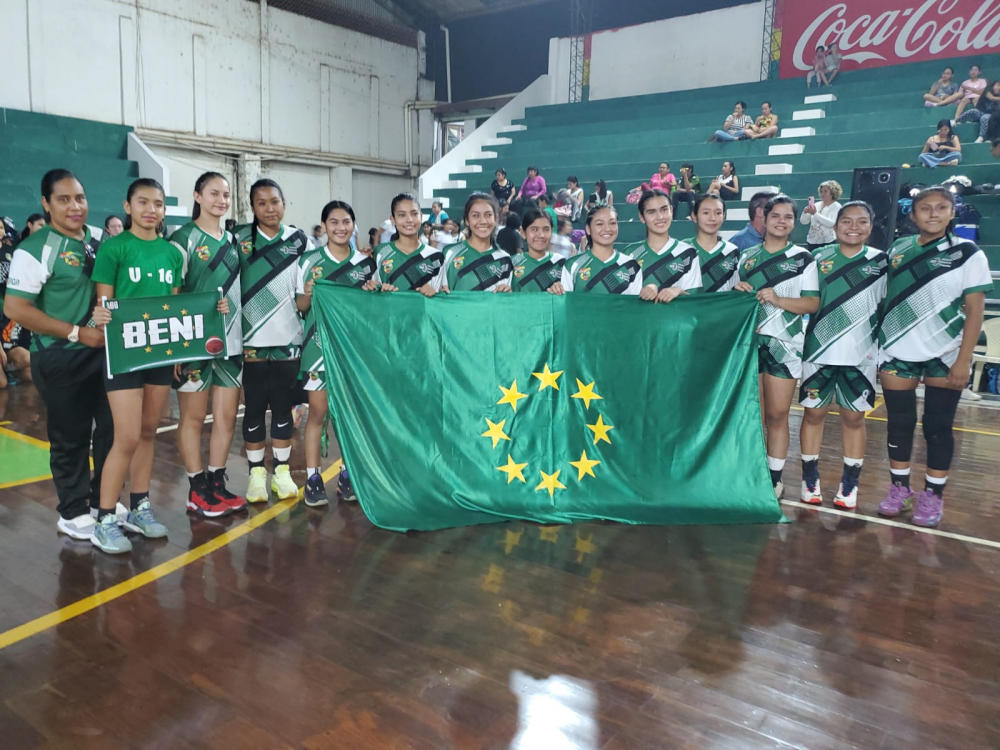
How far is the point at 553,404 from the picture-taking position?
335cm

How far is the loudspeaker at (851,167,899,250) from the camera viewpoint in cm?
630

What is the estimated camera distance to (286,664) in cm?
214

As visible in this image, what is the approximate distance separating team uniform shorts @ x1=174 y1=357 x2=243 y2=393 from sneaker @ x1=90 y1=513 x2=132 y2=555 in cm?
61

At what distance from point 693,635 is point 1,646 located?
2156 millimetres

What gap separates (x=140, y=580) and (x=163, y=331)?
3.16ft

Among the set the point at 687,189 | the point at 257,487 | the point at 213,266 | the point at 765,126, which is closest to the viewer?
the point at 213,266

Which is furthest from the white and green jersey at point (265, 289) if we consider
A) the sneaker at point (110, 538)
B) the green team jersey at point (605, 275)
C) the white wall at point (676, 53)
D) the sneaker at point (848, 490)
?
the white wall at point (676, 53)

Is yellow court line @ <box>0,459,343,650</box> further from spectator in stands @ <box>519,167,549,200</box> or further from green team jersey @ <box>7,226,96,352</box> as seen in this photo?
spectator in stands @ <box>519,167,549,200</box>

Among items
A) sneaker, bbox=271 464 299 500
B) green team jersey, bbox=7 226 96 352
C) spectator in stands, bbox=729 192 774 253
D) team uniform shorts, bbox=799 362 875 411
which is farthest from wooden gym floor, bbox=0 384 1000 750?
spectator in stands, bbox=729 192 774 253

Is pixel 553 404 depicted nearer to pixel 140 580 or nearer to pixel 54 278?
pixel 140 580

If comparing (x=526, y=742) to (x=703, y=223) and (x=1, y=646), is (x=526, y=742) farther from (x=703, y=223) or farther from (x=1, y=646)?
(x=703, y=223)

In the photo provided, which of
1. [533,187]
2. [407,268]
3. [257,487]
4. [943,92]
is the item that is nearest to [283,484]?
[257,487]

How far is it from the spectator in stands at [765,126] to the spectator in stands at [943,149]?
8.26 ft

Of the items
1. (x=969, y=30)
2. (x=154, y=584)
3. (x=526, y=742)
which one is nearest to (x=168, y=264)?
(x=154, y=584)
